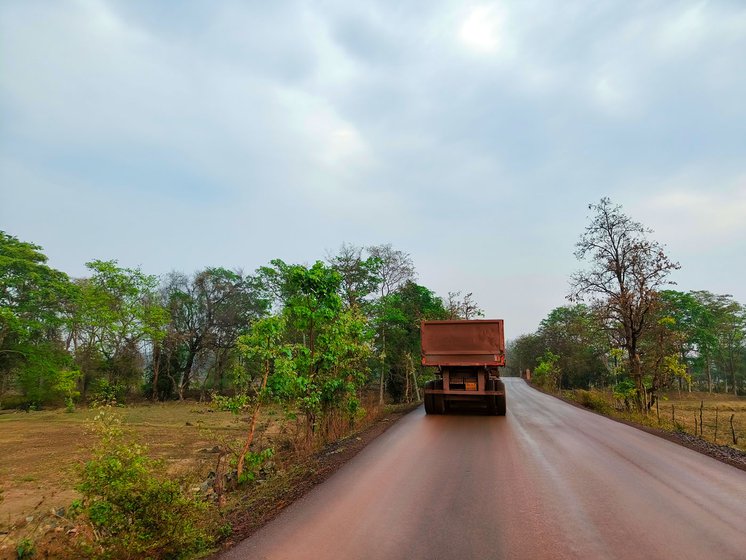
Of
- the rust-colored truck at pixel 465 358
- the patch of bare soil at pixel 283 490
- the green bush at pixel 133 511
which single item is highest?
Answer: the rust-colored truck at pixel 465 358

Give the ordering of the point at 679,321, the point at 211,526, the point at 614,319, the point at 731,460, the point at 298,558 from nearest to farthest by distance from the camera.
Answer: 1. the point at 298,558
2. the point at 211,526
3. the point at 731,460
4. the point at 614,319
5. the point at 679,321

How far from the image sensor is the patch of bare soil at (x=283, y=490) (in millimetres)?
4527

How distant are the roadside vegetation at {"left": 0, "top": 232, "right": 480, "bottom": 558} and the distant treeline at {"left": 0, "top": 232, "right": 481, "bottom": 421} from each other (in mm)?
88

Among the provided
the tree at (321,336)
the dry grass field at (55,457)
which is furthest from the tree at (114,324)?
the tree at (321,336)

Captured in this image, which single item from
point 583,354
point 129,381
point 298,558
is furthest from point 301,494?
point 583,354

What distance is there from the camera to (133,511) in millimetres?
3904

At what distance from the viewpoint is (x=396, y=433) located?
994cm

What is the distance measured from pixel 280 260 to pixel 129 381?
37341 millimetres

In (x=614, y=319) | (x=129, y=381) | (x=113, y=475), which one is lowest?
(x=129, y=381)

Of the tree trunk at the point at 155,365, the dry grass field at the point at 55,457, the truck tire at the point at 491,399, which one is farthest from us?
the tree trunk at the point at 155,365

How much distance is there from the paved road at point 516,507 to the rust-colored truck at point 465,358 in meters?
4.34

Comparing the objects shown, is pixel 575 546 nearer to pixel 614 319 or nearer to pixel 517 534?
pixel 517 534

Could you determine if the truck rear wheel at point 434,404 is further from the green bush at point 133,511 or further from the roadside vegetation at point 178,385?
the green bush at point 133,511

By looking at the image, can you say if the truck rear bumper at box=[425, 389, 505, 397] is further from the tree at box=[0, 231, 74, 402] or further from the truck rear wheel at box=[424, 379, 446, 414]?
the tree at box=[0, 231, 74, 402]
